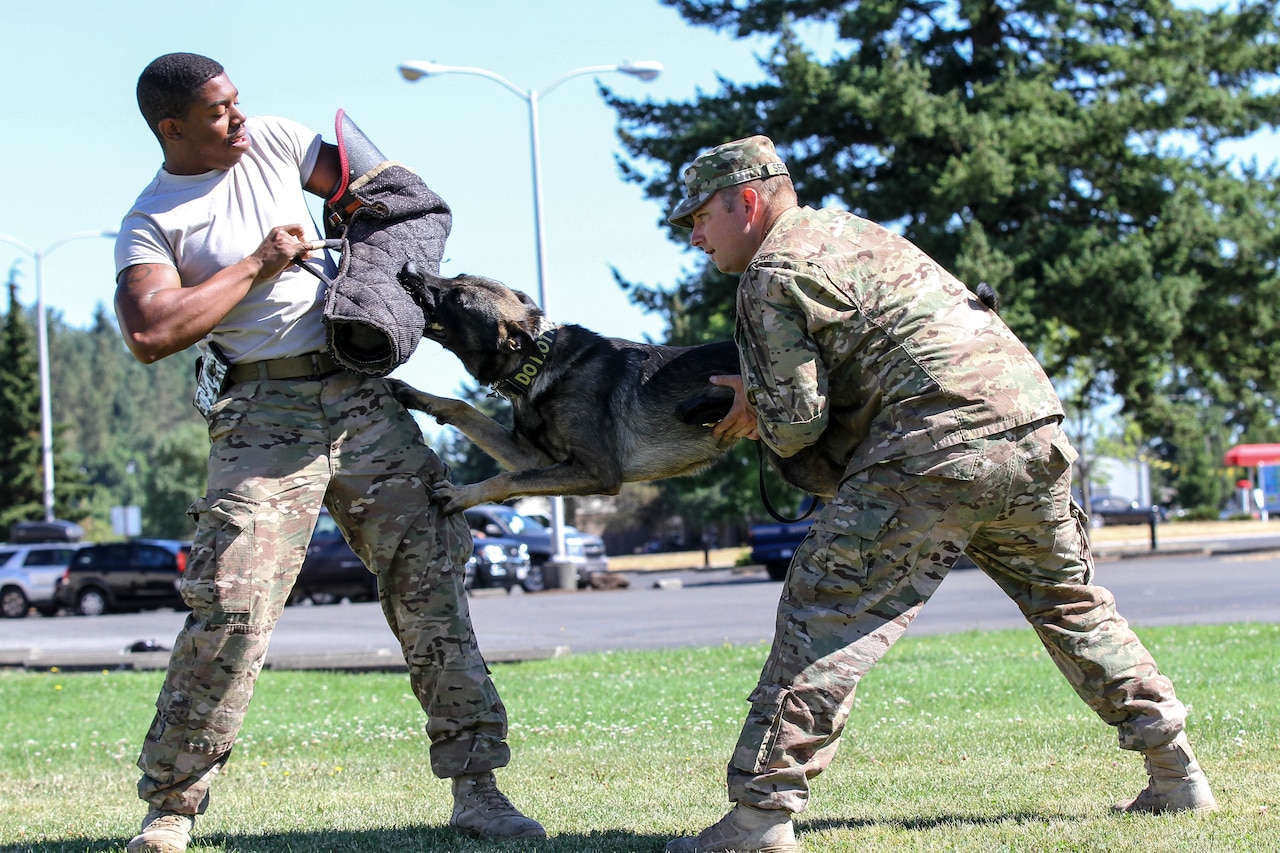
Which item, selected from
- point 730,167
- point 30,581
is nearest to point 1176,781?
point 730,167

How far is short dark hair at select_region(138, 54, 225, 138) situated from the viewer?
391 cm

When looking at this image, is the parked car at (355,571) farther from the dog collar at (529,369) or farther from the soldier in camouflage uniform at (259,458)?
the soldier in camouflage uniform at (259,458)

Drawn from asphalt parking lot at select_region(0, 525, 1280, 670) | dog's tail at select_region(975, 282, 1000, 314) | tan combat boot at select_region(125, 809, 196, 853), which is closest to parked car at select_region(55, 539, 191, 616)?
asphalt parking lot at select_region(0, 525, 1280, 670)

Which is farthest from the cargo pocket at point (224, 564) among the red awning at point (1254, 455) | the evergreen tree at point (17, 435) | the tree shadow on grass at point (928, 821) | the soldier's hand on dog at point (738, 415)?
the red awning at point (1254, 455)

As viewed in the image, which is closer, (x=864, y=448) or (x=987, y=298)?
(x=864, y=448)

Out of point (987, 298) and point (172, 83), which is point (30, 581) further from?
point (987, 298)

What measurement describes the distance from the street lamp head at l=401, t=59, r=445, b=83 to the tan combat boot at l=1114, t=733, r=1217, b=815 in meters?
19.9

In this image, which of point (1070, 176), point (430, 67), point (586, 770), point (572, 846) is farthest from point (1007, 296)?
point (572, 846)

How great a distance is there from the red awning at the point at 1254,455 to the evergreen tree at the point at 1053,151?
102 feet

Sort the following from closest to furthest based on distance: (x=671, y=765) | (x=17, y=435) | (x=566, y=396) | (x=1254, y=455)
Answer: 1. (x=566, y=396)
2. (x=671, y=765)
3. (x=17, y=435)
4. (x=1254, y=455)

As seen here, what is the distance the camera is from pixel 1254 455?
5488 centimetres

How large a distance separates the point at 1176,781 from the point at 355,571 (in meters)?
21.3

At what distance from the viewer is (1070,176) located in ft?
85.3

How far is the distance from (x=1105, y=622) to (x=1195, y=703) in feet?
10.1
